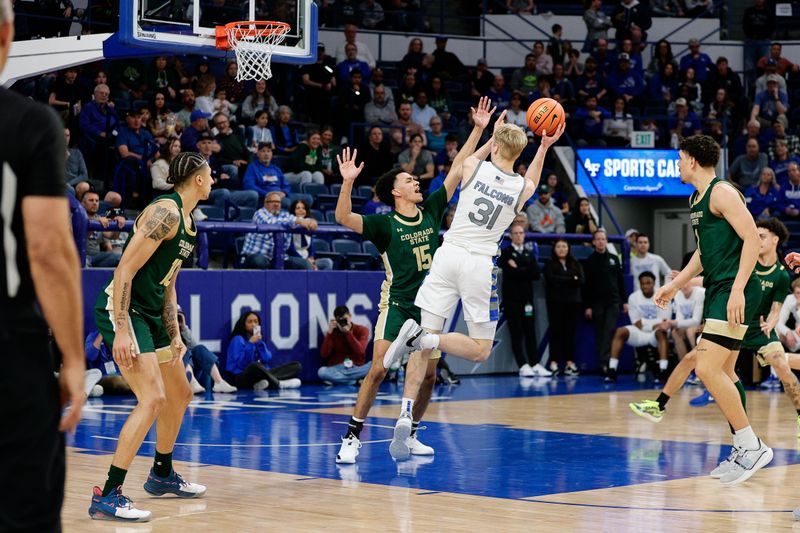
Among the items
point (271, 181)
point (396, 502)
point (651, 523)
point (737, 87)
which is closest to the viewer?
point (651, 523)

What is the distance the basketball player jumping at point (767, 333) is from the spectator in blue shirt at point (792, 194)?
1017 cm

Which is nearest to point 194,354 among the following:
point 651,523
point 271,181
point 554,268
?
point 271,181

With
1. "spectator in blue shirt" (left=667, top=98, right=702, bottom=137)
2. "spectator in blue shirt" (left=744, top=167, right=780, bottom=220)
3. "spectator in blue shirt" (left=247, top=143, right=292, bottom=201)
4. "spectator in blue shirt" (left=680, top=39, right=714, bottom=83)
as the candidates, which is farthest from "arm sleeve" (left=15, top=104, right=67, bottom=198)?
"spectator in blue shirt" (left=680, top=39, right=714, bottom=83)

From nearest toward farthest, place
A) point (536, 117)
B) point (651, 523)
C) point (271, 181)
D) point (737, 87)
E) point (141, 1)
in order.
A: point (651, 523)
point (536, 117)
point (141, 1)
point (271, 181)
point (737, 87)

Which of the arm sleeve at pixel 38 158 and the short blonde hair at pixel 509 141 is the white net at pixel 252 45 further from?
the arm sleeve at pixel 38 158

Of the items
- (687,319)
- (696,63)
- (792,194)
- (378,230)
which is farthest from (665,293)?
(696,63)

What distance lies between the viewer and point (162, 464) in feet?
23.7

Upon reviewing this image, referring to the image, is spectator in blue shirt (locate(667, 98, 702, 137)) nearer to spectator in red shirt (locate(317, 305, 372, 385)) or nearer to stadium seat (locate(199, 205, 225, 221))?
spectator in red shirt (locate(317, 305, 372, 385))

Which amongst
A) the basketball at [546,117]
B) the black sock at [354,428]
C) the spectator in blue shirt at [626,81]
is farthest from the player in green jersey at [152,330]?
the spectator in blue shirt at [626,81]

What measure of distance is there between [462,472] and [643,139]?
15.5 meters

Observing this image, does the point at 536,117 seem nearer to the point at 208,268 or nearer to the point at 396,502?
the point at 396,502

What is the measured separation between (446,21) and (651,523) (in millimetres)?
21058

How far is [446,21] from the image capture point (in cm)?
2631

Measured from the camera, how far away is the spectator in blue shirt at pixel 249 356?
50.5 feet
